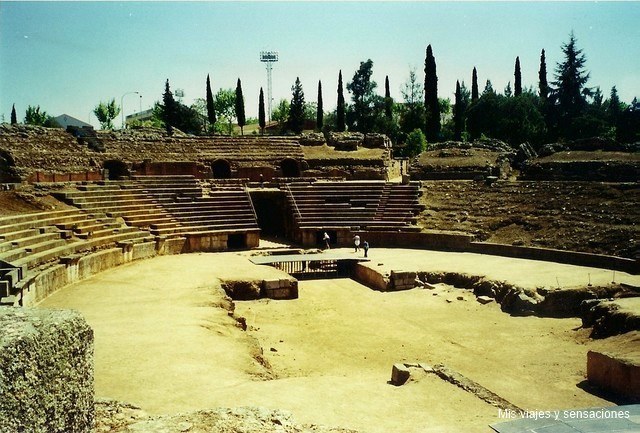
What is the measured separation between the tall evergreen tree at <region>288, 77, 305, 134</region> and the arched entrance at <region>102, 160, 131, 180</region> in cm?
2482

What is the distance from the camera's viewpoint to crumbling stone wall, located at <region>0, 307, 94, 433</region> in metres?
3.46

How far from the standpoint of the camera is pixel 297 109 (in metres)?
54.4

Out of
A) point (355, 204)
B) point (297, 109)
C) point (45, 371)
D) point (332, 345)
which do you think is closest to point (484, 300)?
point (332, 345)

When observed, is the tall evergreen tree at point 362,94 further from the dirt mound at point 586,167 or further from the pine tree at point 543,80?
the dirt mound at point 586,167

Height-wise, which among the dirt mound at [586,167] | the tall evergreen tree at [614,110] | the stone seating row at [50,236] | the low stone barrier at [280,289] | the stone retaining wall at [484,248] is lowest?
the low stone barrier at [280,289]

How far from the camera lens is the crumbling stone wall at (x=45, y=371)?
3461 millimetres

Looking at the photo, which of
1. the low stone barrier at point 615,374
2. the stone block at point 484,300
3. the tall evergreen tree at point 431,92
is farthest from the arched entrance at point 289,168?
the low stone barrier at point 615,374

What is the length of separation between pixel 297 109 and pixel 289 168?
20.3 metres

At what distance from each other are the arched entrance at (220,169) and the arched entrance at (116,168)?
5.37m

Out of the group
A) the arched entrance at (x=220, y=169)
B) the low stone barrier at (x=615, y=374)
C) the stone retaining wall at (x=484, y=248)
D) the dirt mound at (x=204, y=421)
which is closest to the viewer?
the dirt mound at (x=204, y=421)

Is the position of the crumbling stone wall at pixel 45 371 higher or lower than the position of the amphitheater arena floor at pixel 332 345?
higher

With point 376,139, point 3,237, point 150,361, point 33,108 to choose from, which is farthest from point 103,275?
point 33,108

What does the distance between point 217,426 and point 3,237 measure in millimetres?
12259

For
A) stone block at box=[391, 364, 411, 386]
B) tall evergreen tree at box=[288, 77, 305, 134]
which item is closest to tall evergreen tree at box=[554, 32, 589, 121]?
tall evergreen tree at box=[288, 77, 305, 134]
